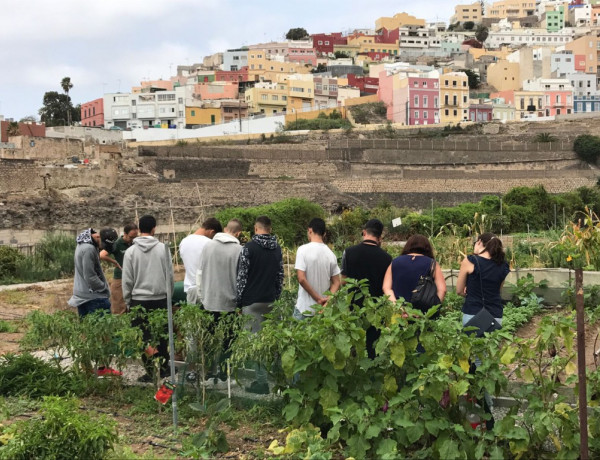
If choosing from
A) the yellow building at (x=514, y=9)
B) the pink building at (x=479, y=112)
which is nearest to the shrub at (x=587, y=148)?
the pink building at (x=479, y=112)

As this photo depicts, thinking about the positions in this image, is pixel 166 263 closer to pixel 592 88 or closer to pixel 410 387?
pixel 410 387

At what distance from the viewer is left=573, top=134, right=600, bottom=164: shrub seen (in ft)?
162

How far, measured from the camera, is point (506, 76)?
79.6 m

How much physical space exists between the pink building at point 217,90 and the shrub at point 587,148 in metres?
34.8

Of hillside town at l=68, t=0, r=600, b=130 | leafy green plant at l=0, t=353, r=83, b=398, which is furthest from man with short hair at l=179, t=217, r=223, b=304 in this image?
hillside town at l=68, t=0, r=600, b=130

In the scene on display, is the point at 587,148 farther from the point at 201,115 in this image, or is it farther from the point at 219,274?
the point at 219,274

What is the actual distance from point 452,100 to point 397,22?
49505 millimetres

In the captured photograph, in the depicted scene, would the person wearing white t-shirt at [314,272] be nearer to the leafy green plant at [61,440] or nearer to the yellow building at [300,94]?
the leafy green plant at [61,440]

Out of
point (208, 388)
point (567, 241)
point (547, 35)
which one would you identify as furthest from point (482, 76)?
point (208, 388)

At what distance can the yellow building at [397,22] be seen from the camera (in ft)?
359

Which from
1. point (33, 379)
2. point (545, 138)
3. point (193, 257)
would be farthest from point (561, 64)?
point (33, 379)

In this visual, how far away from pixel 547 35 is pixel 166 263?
340 ft

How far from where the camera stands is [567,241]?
34.4 feet

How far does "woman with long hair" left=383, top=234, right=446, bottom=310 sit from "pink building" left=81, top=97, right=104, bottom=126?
66365 millimetres
